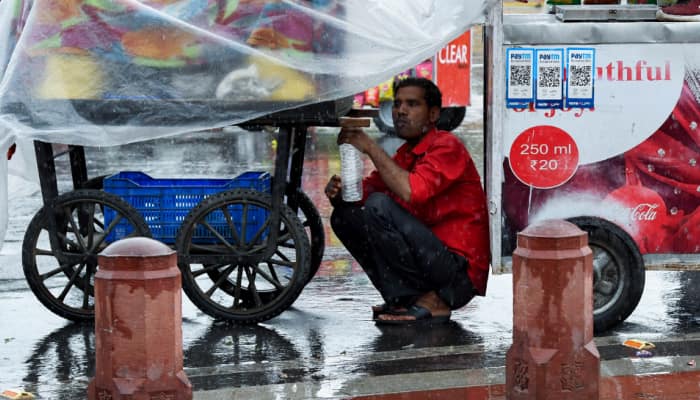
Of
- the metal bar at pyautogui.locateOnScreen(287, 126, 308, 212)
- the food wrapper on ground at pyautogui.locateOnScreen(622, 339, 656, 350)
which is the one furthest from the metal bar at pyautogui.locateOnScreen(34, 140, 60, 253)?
the food wrapper on ground at pyautogui.locateOnScreen(622, 339, 656, 350)

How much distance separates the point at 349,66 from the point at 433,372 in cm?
166

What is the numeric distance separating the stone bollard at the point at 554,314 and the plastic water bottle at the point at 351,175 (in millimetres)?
1842

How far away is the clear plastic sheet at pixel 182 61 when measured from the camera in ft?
21.3

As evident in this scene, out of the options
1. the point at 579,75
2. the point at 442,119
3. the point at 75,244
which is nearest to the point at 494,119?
the point at 579,75

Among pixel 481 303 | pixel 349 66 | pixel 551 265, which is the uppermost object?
pixel 349 66

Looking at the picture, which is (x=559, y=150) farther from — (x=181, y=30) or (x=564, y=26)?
(x=181, y=30)

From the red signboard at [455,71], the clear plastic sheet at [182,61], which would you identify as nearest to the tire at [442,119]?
the red signboard at [455,71]

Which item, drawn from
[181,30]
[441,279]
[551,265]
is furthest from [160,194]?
[551,265]

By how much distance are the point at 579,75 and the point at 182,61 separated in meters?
2.03

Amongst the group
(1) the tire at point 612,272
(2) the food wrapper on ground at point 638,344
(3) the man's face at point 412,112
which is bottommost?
(2) the food wrapper on ground at point 638,344

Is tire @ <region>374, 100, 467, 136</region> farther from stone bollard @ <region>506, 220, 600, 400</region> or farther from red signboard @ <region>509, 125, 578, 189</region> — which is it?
stone bollard @ <region>506, 220, 600, 400</region>

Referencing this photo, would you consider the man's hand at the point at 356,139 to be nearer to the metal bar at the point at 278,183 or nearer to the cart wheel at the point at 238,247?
the metal bar at the point at 278,183

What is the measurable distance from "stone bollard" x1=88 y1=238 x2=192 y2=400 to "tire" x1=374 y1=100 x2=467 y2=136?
36.4 ft

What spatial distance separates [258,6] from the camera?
255 inches
